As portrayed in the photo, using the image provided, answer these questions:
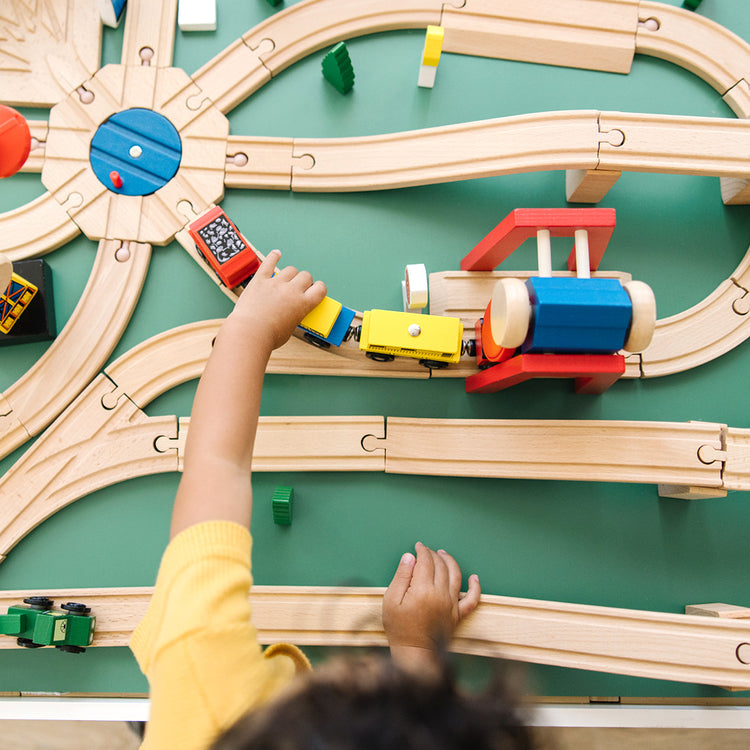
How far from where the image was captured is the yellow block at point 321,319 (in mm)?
Answer: 901

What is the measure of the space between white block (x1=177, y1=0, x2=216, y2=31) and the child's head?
1087 millimetres

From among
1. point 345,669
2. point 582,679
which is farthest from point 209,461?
point 582,679

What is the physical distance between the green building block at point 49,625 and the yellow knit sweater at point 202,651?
0.34 meters

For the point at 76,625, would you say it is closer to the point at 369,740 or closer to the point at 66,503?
the point at 66,503

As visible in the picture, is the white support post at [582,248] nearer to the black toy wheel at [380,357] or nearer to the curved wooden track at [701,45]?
the black toy wheel at [380,357]

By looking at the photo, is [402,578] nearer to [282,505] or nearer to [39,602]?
[282,505]

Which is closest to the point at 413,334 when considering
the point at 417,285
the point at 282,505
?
the point at 417,285

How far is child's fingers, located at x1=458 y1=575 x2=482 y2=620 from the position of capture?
89cm

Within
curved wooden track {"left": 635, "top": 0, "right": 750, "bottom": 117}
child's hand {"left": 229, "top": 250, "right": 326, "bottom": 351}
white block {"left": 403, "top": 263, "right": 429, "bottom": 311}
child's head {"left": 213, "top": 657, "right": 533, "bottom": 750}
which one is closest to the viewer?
child's head {"left": 213, "top": 657, "right": 533, "bottom": 750}

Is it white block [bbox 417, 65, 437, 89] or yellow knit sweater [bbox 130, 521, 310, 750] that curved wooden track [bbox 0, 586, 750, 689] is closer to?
yellow knit sweater [bbox 130, 521, 310, 750]

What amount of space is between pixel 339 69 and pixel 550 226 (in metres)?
0.47

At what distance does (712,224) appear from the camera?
1.05 m

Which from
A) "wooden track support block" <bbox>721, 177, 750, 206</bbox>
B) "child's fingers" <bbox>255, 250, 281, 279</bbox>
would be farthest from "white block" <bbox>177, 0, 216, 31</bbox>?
"wooden track support block" <bbox>721, 177, 750, 206</bbox>

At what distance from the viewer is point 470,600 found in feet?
2.95
